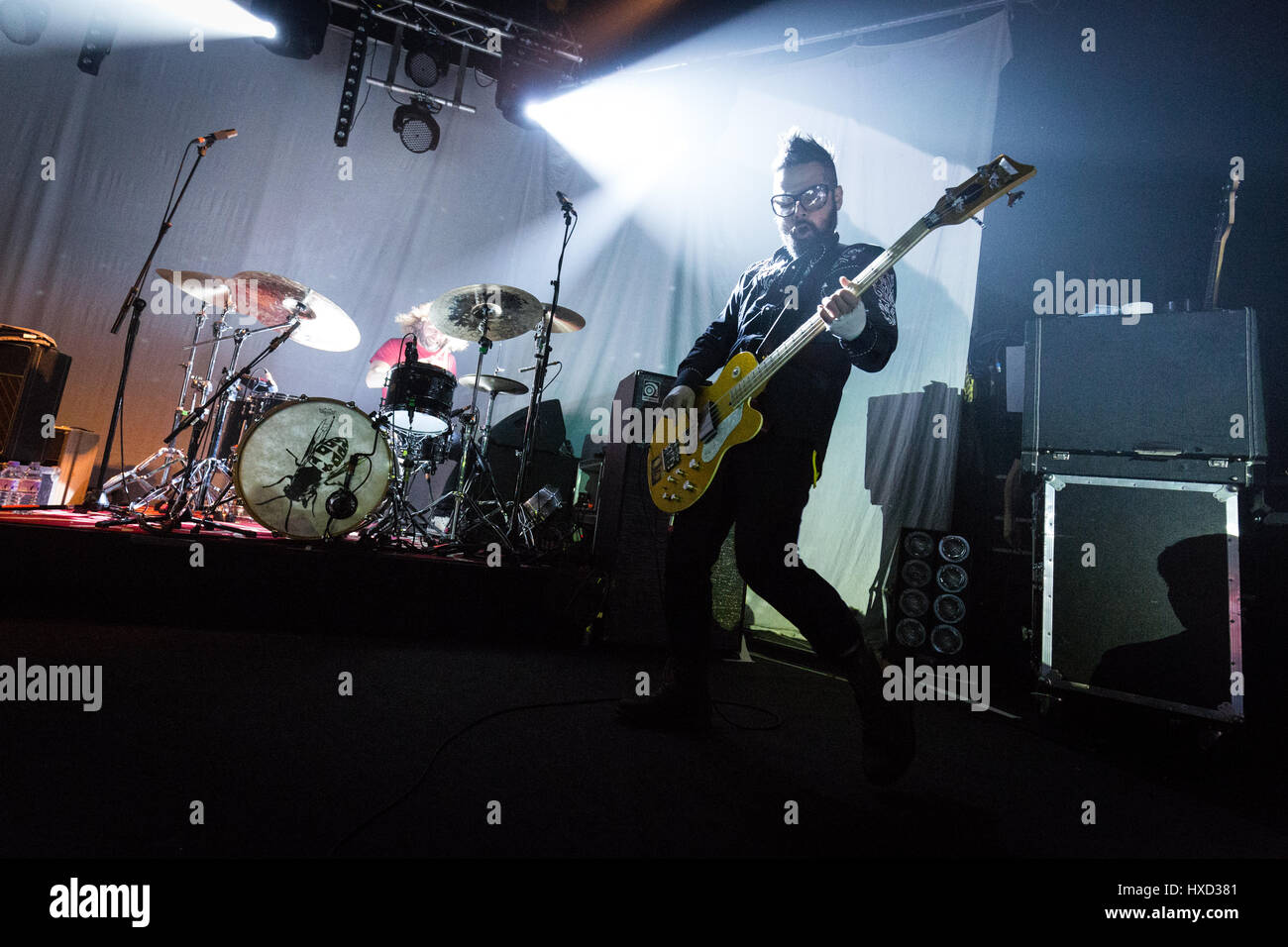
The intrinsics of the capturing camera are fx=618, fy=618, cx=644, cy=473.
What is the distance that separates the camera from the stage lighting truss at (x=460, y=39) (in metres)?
5.94

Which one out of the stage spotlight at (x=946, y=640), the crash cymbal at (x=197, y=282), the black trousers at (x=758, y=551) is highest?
the crash cymbal at (x=197, y=282)

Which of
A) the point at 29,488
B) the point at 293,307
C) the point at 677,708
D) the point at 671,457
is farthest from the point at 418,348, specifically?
the point at 677,708

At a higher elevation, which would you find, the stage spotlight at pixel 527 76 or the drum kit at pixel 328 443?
the stage spotlight at pixel 527 76

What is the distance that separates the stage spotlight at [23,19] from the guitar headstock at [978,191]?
7.59 metres

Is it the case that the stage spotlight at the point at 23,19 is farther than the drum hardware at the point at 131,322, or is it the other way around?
the stage spotlight at the point at 23,19

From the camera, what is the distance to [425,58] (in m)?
6.14

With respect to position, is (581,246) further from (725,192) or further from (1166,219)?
(1166,219)

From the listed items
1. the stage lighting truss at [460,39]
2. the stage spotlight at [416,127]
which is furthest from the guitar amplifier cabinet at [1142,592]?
the stage spotlight at [416,127]

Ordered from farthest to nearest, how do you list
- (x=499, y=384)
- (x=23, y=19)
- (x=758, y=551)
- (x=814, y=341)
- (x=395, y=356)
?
(x=395, y=356)
(x=23, y=19)
(x=499, y=384)
(x=814, y=341)
(x=758, y=551)

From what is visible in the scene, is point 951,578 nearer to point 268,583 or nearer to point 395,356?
point 268,583

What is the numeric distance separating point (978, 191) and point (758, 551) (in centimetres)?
135

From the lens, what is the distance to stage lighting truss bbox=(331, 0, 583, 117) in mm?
5941

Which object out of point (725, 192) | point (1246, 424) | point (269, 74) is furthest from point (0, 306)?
point (1246, 424)

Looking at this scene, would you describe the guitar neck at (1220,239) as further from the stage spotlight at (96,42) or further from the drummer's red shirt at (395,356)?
the stage spotlight at (96,42)
